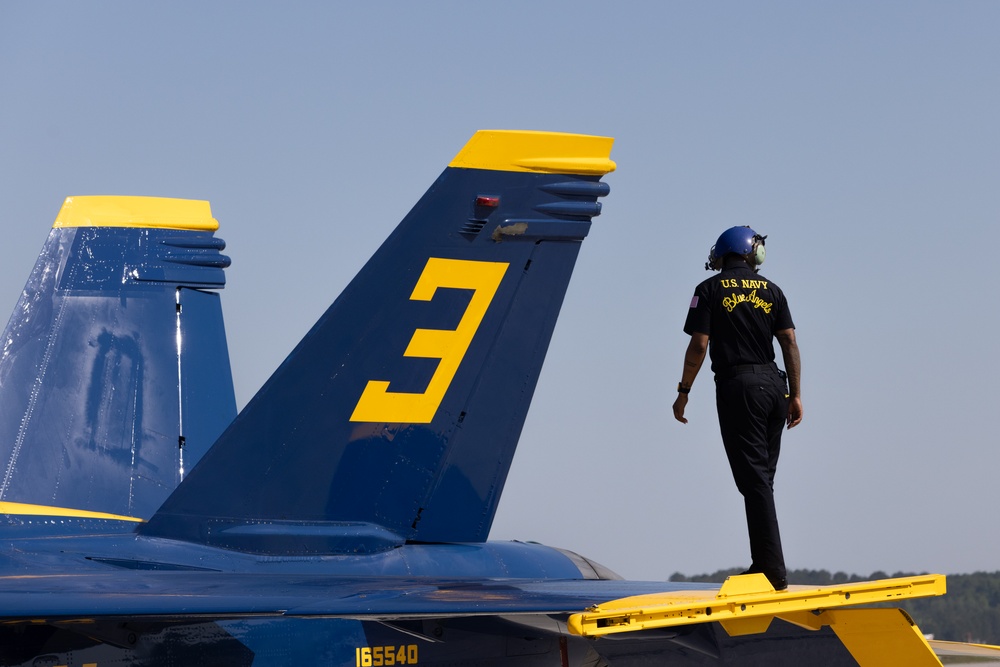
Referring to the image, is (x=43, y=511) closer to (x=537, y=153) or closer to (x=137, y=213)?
(x=137, y=213)

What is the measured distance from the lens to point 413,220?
Result: 267 inches

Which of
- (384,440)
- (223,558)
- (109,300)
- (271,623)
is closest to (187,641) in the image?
(271,623)

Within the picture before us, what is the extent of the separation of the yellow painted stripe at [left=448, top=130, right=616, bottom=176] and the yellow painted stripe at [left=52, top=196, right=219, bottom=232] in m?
2.81

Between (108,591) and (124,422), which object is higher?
(124,422)

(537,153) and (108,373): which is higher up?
(537,153)

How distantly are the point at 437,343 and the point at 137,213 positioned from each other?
3.01 meters

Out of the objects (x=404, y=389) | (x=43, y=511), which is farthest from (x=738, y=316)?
(x=43, y=511)

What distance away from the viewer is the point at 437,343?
6.84 meters

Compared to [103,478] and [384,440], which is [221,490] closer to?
[384,440]

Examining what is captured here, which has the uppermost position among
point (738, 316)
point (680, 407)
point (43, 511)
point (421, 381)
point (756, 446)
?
point (738, 316)

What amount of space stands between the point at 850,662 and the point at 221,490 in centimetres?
333

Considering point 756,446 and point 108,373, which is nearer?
point 756,446

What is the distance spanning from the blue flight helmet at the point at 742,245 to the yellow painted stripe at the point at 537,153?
136cm

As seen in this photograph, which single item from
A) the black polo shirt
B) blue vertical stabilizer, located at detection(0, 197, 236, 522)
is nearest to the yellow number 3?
the black polo shirt
